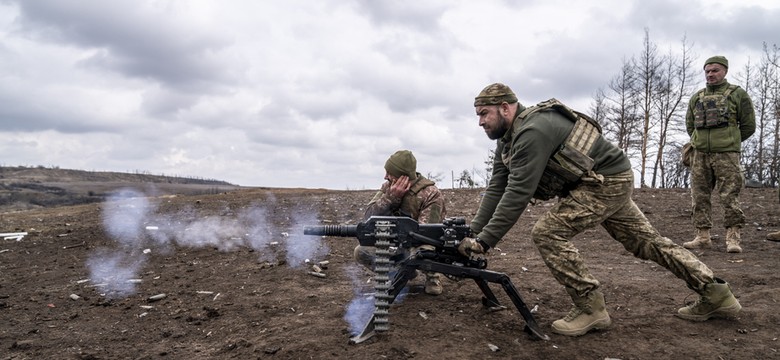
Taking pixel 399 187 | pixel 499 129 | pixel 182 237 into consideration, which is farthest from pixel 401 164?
pixel 182 237

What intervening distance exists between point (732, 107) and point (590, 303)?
464 centimetres

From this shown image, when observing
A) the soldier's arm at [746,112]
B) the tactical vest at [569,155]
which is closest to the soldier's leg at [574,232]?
the tactical vest at [569,155]

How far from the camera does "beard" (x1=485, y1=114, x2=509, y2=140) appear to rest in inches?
167

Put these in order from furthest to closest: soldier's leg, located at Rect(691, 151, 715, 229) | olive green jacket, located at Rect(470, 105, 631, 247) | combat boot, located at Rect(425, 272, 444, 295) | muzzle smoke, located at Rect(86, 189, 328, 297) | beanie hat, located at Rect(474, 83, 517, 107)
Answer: muzzle smoke, located at Rect(86, 189, 328, 297), soldier's leg, located at Rect(691, 151, 715, 229), combat boot, located at Rect(425, 272, 444, 295), beanie hat, located at Rect(474, 83, 517, 107), olive green jacket, located at Rect(470, 105, 631, 247)

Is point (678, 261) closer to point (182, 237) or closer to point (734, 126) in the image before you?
point (734, 126)

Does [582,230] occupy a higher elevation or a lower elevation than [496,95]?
lower

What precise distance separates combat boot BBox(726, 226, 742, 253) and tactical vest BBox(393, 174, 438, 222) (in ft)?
14.9

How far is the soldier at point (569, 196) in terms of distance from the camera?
13.0 feet

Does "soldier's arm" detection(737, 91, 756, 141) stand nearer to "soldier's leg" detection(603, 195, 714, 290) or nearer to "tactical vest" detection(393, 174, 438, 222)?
"soldier's leg" detection(603, 195, 714, 290)

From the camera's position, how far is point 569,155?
404 centimetres

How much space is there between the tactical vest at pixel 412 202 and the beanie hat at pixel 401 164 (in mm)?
160

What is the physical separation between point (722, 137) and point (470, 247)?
5.10 metres

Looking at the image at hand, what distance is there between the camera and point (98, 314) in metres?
5.61

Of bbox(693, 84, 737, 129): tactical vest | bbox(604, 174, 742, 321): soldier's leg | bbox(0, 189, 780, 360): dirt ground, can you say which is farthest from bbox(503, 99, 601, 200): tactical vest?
bbox(693, 84, 737, 129): tactical vest
